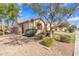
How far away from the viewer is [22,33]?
1.50 meters

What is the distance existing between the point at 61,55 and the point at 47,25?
0.25 m

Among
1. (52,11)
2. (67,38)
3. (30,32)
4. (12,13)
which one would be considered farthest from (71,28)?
(12,13)

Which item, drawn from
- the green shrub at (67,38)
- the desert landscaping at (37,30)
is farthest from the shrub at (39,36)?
the green shrub at (67,38)

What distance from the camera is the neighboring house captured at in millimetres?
1491

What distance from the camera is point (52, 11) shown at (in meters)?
1.49

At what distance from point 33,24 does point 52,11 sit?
0.58 feet

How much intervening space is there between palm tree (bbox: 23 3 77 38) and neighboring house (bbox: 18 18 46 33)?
0.04 metres

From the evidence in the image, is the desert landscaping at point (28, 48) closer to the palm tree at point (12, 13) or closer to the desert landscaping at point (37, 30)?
the desert landscaping at point (37, 30)

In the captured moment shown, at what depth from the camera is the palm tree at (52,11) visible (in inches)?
58.2

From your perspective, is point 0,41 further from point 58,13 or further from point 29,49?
point 58,13

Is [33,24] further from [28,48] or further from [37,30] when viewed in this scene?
[28,48]

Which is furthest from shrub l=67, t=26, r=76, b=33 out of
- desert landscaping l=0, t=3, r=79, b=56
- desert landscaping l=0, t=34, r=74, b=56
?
desert landscaping l=0, t=34, r=74, b=56

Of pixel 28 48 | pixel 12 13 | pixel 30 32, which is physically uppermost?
pixel 12 13

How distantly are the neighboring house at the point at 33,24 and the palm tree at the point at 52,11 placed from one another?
4 centimetres
